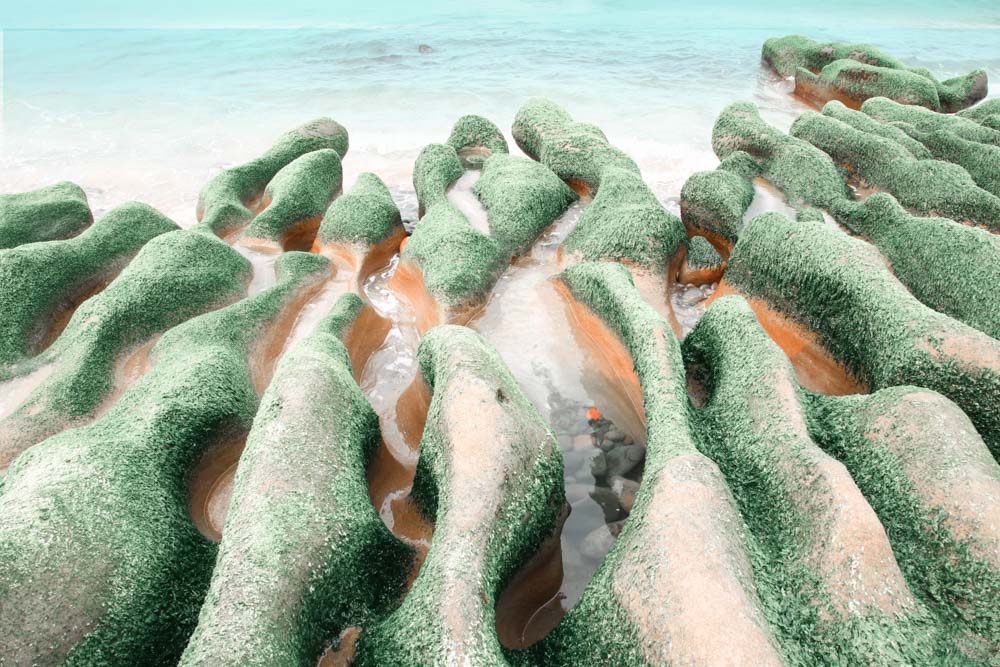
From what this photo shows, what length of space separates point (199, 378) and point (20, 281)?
1709 millimetres

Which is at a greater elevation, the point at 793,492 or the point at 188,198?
the point at 793,492

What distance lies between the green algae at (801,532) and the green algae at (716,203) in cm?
165

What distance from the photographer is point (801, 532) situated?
1750 mm

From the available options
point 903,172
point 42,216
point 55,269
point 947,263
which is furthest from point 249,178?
point 903,172

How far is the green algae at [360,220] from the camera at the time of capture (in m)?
3.98

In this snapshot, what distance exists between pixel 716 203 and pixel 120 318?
3541mm

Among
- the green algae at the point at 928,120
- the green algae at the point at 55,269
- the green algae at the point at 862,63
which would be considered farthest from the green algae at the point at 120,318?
the green algae at the point at 862,63

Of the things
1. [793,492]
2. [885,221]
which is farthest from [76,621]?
[885,221]

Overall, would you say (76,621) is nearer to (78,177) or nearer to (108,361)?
(108,361)

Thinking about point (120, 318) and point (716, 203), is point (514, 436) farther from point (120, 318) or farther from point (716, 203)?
point (716, 203)

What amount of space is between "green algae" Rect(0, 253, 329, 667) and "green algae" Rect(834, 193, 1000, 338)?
333 centimetres

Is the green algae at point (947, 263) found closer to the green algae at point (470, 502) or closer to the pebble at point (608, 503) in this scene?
the pebble at point (608, 503)

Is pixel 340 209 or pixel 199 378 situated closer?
pixel 199 378

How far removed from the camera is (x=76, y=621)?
152cm
